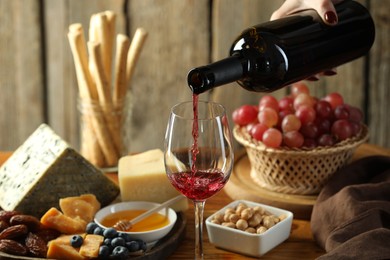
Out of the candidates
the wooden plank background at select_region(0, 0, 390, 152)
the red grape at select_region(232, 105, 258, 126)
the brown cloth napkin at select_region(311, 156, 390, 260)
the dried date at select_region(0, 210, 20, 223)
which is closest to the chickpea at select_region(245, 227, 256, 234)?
the brown cloth napkin at select_region(311, 156, 390, 260)

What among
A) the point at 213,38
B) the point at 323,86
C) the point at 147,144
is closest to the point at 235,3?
the point at 213,38

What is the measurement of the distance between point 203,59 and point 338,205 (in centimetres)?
102

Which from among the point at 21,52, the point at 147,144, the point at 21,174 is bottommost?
the point at 147,144

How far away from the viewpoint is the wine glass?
1.30 metres

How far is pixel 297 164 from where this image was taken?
1.69m

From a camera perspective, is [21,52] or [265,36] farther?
[21,52]

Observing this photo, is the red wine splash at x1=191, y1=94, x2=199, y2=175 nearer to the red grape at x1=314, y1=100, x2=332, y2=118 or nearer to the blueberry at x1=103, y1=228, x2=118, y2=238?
the blueberry at x1=103, y1=228, x2=118, y2=238

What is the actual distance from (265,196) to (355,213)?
0.26m

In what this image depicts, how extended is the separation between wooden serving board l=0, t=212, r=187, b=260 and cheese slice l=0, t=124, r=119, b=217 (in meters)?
0.18

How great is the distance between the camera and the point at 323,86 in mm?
2424

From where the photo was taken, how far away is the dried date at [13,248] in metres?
1.40

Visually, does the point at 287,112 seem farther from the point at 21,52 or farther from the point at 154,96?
the point at 21,52

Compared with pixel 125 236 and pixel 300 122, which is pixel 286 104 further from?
pixel 125 236

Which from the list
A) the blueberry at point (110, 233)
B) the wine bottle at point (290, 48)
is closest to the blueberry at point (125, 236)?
the blueberry at point (110, 233)
